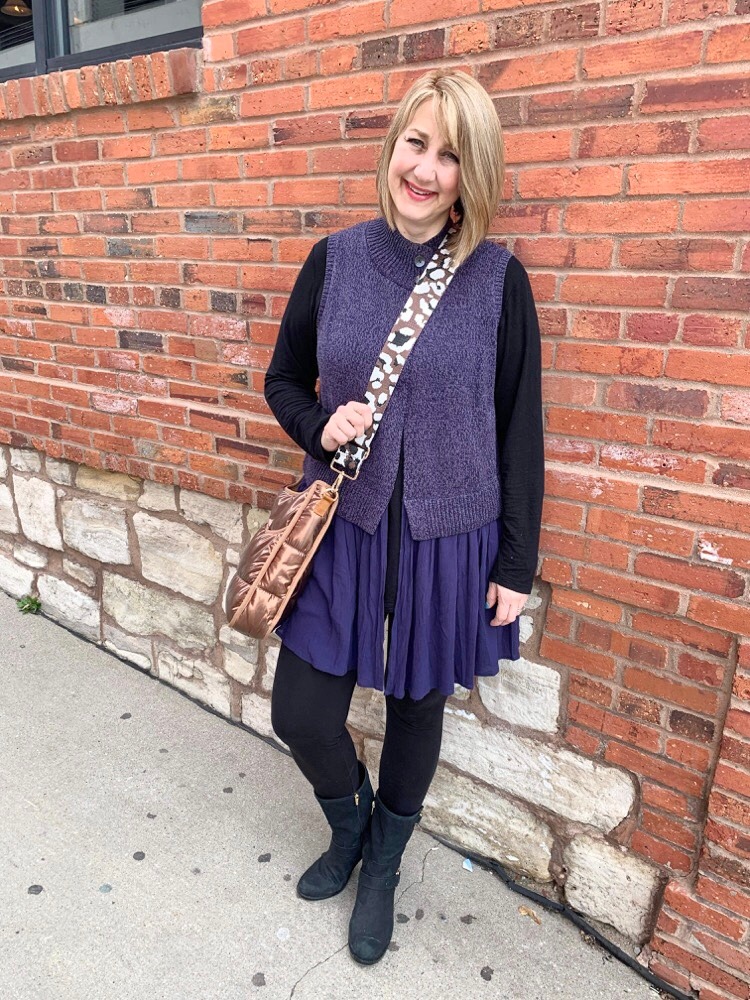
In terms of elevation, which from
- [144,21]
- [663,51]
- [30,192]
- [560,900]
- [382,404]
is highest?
[144,21]

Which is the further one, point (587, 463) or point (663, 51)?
point (587, 463)

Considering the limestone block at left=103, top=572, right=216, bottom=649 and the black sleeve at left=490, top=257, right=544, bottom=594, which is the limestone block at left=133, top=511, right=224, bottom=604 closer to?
the limestone block at left=103, top=572, right=216, bottom=649

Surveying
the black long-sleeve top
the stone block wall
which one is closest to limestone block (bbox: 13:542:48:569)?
the stone block wall

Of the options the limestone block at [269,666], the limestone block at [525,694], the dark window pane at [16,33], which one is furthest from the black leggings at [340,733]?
the dark window pane at [16,33]

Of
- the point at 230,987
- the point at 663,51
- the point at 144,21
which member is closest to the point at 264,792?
the point at 230,987

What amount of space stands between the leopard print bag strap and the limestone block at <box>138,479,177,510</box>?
4.60ft

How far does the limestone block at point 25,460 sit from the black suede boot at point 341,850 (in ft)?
6.85

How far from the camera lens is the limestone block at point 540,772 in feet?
6.40

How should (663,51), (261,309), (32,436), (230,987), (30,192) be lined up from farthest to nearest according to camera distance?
1. (32,436)
2. (30,192)
3. (261,309)
4. (230,987)
5. (663,51)

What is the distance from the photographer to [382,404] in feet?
5.17

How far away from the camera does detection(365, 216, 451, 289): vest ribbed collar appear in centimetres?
160

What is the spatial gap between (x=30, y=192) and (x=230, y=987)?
2.75m

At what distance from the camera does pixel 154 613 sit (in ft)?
9.82

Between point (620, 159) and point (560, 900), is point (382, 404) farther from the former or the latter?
point (560, 900)
